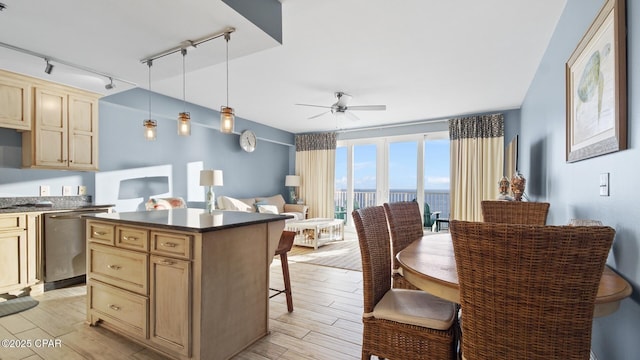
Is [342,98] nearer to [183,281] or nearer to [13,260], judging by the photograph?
[183,281]

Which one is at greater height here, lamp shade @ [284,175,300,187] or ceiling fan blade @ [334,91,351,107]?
ceiling fan blade @ [334,91,351,107]

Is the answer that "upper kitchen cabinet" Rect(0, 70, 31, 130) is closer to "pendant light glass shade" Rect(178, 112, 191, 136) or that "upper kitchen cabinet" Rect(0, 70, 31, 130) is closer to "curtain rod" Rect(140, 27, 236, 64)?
"curtain rod" Rect(140, 27, 236, 64)

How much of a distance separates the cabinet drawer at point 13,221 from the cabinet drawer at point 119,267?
4.45 ft

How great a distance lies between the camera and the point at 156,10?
1.84m

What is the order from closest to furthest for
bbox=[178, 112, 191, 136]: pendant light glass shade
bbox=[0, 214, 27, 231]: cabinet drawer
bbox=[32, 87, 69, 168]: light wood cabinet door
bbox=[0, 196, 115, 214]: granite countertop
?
bbox=[178, 112, 191, 136]: pendant light glass shade
bbox=[0, 214, 27, 231]: cabinet drawer
bbox=[0, 196, 115, 214]: granite countertop
bbox=[32, 87, 69, 168]: light wood cabinet door

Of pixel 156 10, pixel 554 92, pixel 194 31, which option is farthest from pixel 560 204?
pixel 156 10

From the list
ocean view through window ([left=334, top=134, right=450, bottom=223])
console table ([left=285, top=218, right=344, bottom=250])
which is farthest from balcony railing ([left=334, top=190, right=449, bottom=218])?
console table ([left=285, top=218, right=344, bottom=250])

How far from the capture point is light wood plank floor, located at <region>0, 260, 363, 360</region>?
6.53 ft

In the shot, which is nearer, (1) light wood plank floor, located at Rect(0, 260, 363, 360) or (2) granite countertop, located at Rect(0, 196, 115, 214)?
(1) light wood plank floor, located at Rect(0, 260, 363, 360)

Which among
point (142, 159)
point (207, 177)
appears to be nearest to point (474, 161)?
point (207, 177)

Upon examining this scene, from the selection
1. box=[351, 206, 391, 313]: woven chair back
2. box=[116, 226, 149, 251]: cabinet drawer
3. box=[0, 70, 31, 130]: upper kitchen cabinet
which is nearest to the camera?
box=[351, 206, 391, 313]: woven chair back

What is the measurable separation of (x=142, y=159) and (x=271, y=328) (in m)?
3.59

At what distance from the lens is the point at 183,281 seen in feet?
5.82

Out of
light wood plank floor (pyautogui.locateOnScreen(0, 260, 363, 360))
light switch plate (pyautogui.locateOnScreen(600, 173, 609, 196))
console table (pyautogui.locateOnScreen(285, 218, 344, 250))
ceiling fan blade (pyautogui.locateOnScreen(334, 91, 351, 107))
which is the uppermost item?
ceiling fan blade (pyautogui.locateOnScreen(334, 91, 351, 107))
